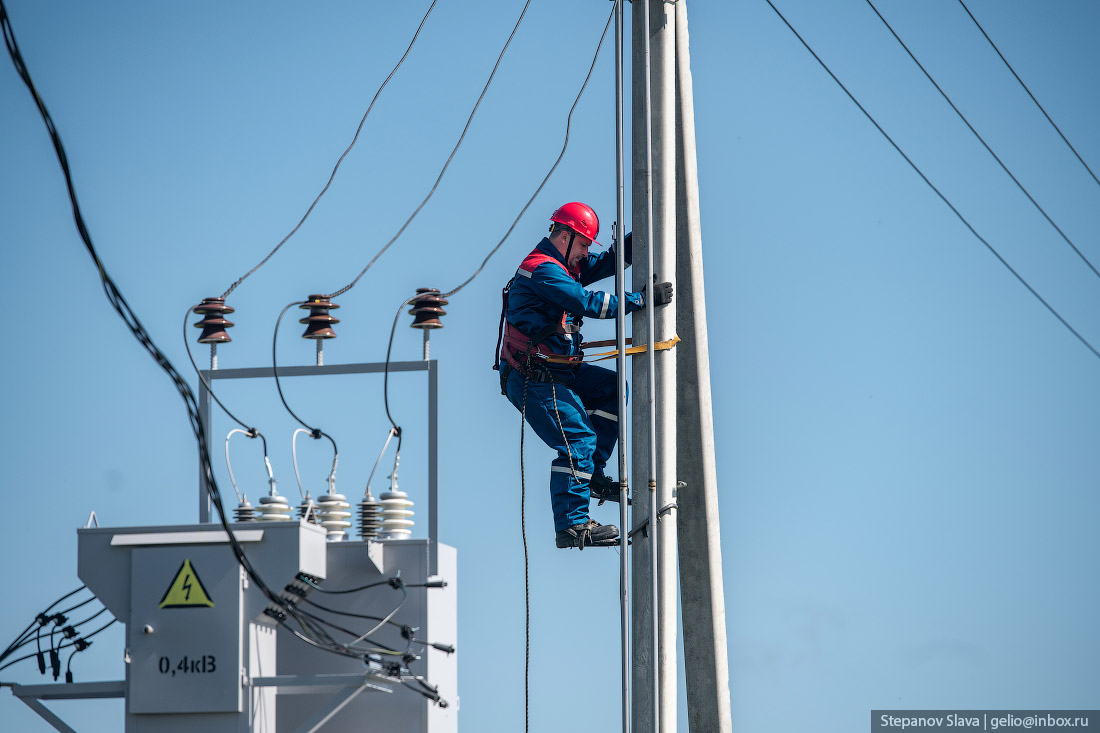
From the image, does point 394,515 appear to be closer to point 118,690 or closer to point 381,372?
point 381,372

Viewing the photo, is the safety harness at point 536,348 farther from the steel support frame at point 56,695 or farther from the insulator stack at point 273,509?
the steel support frame at point 56,695

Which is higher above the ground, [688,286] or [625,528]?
[688,286]

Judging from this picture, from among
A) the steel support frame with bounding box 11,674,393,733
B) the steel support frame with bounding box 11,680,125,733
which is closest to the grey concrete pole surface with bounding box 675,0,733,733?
the steel support frame with bounding box 11,674,393,733

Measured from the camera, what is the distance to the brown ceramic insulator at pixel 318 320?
35.4 ft

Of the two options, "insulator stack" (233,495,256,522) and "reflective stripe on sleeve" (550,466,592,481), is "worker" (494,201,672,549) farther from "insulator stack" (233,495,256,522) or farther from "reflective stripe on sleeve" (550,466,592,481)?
"insulator stack" (233,495,256,522)

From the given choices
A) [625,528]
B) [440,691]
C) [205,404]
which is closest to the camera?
[625,528]

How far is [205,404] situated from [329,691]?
7.71 ft

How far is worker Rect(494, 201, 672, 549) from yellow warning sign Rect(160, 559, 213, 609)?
7.97ft

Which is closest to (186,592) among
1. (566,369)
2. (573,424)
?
(573,424)

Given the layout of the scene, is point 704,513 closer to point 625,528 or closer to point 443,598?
point 625,528

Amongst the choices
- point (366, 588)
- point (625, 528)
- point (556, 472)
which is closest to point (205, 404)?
point (366, 588)

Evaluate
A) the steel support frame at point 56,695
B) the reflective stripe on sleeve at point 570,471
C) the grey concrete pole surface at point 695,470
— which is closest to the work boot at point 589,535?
the reflective stripe on sleeve at point 570,471

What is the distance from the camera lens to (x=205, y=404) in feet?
35.8

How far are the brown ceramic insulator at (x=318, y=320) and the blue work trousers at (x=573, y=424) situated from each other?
4.33 ft
